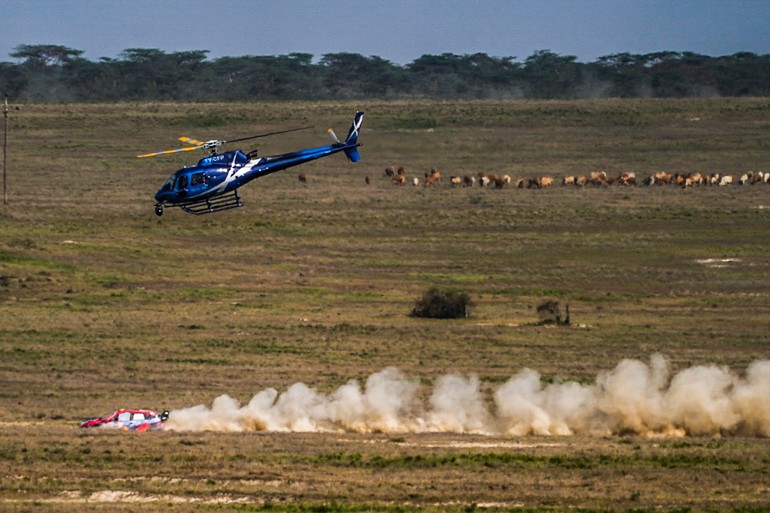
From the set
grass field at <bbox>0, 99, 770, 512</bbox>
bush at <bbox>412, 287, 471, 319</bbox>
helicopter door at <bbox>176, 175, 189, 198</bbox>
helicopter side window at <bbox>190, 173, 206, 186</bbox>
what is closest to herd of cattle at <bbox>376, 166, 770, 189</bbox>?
grass field at <bbox>0, 99, 770, 512</bbox>

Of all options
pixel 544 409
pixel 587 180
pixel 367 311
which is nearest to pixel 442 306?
pixel 367 311

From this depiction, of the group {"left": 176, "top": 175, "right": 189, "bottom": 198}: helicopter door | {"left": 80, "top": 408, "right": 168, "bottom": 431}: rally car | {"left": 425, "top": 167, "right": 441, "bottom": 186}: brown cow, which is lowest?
{"left": 80, "top": 408, "right": 168, "bottom": 431}: rally car

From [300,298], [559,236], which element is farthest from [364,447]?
[559,236]

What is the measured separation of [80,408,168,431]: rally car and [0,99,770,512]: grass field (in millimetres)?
1394

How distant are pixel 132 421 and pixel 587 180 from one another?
255 ft

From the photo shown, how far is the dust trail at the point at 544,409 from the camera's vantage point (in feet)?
170

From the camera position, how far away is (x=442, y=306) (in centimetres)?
7662

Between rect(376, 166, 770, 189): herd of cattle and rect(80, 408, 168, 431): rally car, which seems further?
rect(376, 166, 770, 189): herd of cattle

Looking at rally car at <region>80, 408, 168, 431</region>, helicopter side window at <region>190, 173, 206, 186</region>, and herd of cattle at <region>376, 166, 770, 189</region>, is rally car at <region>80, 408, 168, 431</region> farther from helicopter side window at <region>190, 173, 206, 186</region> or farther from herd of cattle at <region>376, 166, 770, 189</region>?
herd of cattle at <region>376, 166, 770, 189</region>

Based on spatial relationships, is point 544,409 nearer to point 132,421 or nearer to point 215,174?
point 215,174

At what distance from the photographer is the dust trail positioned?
51.8 m

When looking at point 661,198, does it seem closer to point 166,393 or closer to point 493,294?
point 493,294

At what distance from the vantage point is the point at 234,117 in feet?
524

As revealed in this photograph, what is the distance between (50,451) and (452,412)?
48.3 feet
